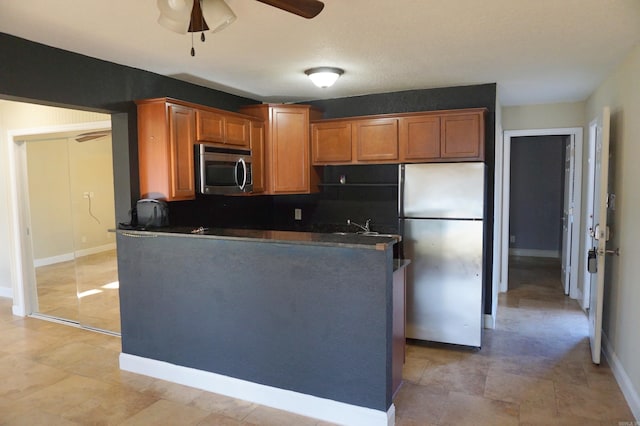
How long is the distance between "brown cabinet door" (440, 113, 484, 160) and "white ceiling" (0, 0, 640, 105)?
1.21 ft

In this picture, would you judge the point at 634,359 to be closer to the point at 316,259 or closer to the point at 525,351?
the point at 525,351

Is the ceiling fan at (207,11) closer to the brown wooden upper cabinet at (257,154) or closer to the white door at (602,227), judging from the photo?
the brown wooden upper cabinet at (257,154)

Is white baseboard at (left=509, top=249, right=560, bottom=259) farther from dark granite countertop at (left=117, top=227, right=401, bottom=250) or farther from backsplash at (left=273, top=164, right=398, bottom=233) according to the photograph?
dark granite countertop at (left=117, top=227, right=401, bottom=250)

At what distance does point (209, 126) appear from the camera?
378 centimetres

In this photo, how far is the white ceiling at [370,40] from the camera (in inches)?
92.9

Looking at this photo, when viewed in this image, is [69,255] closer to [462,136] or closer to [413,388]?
[413,388]

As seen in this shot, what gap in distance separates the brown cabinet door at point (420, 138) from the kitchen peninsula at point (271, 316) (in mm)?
1428

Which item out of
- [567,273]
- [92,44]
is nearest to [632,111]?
[567,273]

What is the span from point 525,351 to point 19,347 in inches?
178

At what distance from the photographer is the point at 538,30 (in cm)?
270

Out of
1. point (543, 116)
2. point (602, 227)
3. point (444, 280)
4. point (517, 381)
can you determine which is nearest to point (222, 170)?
point (444, 280)

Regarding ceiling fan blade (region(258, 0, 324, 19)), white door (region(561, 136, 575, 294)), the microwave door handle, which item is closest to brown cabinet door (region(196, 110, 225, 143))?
the microwave door handle

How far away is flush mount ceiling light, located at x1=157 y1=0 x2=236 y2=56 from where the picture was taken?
1.88 metres

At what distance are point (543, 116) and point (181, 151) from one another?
4.35 m
